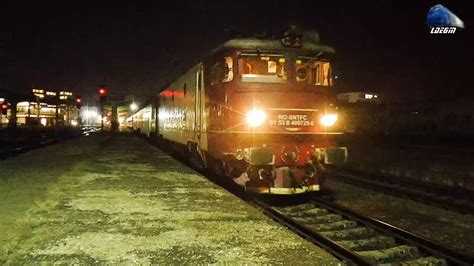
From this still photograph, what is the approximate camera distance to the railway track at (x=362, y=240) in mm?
6645

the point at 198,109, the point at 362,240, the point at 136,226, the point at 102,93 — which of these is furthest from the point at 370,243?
the point at 102,93

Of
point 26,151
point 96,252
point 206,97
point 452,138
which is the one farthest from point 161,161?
point 452,138

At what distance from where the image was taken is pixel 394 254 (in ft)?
22.9

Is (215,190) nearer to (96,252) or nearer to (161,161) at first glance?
(96,252)

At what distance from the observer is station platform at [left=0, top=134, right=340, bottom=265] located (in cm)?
599

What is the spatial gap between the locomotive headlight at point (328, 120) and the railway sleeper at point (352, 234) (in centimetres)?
348

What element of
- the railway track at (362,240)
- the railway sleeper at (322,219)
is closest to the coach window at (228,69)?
the railway track at (362,240)

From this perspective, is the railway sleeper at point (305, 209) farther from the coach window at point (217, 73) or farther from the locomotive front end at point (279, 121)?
the coach window at point (217, 73)

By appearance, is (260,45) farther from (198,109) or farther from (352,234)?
(352,234)

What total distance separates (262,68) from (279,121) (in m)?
1.40

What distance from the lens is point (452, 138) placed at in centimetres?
2481

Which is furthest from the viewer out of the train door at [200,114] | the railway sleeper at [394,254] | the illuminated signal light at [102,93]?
the illuminated signal light at [102,93]

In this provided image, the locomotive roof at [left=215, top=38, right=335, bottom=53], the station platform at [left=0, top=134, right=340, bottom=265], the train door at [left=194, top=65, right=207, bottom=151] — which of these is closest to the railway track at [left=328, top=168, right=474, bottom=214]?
the locomotive roof at [left=215, top=38, right=335, bottom=53]

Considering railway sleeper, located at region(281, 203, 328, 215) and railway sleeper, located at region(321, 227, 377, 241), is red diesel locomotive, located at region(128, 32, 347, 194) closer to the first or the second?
railway sleeper, located at region(281, 203, 328, 215)
